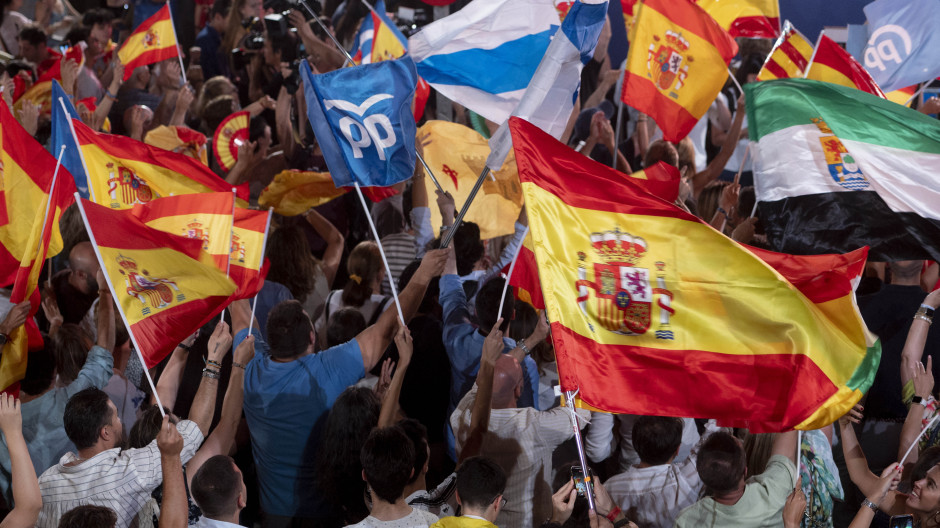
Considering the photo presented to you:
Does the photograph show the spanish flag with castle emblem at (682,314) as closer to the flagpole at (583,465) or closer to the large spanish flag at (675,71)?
the flagpole at (583,465)

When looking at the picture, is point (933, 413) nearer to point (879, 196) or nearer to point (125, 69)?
point (879, 196)

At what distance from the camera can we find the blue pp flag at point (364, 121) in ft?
18.4

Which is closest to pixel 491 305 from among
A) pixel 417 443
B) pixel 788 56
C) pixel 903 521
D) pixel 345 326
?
pixel 345 326

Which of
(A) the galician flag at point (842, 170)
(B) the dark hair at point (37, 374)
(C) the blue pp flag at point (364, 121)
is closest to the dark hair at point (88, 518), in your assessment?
(B) the dark hair at point (37, 374)

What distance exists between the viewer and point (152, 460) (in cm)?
456

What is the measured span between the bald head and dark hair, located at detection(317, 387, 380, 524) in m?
0.65

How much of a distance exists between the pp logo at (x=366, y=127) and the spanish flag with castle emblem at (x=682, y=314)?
1382 mm

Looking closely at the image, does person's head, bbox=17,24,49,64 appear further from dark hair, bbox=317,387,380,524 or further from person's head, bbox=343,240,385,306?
dark hair, bbox=317,387,380,524

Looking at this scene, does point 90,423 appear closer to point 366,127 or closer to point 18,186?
point 18,186

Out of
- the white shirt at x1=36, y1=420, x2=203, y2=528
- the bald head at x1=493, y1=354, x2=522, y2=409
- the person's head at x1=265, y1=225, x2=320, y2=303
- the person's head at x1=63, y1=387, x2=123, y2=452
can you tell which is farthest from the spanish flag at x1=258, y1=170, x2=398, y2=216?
the white shirt at x1=36, y1=420, x2=203, y2=528

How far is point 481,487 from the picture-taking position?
13.3 ft

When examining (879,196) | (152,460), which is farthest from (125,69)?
(879,196)

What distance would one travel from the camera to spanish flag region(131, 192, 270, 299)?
5.97m

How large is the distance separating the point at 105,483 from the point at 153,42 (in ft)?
22.6
